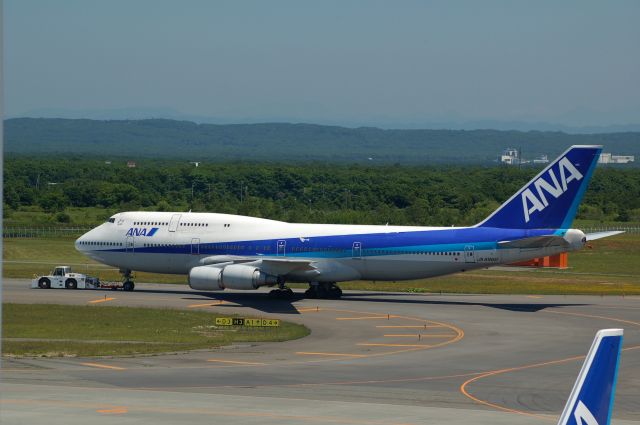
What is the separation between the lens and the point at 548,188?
204 feet

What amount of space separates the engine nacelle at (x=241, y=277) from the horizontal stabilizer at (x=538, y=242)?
13868 mm

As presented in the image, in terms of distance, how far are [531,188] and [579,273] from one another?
1123 inches

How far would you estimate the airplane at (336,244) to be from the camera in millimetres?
61906

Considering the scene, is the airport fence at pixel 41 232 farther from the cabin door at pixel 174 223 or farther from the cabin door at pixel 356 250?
the cabin door at pixel 356 250

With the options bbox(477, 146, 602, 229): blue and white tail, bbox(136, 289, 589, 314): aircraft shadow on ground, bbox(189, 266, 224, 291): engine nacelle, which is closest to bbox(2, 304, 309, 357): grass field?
bbox(189, 266, 224, 291): engine nacelle

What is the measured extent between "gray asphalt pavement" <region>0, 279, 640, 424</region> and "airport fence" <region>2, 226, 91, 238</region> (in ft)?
150

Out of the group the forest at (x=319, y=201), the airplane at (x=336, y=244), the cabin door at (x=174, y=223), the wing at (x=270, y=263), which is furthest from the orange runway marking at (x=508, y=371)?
the forest at (x=319, y=201)

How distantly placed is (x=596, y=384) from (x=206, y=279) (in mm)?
48747

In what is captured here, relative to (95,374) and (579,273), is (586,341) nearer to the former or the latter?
(95,374)

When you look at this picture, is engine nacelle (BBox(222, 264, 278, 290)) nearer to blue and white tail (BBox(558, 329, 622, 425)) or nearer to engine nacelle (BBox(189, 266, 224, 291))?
engine nacelle (BBox(189, 266, 224, 291))

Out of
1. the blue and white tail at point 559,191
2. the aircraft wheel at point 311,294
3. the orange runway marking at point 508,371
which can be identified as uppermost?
the blue and white tail at point 559,191

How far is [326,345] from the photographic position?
48.7 m

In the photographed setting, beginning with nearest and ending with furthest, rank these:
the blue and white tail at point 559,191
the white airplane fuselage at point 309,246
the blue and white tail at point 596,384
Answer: the blue and white tail at point 596,384
the blue and white tail at point 559,191
the white airplane fuselage at point 309,246

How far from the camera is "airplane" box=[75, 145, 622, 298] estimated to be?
2437 inches
